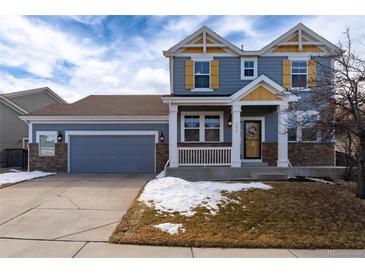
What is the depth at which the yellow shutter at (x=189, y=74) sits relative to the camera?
41.4 feet

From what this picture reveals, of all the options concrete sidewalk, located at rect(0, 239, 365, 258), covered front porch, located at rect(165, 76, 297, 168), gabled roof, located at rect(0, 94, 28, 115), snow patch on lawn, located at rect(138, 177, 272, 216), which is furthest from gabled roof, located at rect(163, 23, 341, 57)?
gabled roof, located at rect(0, 94, 28, 115)

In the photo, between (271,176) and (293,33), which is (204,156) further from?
(293,33)

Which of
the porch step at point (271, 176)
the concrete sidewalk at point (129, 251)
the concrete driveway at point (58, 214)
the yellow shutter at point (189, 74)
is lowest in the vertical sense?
the concrete sidewalk at point (129, 251)

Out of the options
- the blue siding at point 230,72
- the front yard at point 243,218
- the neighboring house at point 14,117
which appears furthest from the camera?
the neighboring house at point 14,117

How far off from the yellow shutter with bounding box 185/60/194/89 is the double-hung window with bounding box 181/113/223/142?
1443 millimetres

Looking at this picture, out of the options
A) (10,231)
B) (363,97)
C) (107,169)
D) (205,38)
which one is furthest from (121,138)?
(363,97)

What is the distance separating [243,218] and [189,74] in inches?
334

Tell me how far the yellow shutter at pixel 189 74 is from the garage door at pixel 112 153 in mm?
3292

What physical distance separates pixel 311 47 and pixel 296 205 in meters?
9.08

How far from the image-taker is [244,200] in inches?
271

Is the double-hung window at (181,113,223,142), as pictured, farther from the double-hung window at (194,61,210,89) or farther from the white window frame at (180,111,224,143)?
the double-hung window at (194,61,210,89)

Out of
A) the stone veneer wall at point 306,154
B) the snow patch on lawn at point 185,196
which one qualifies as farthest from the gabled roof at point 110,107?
the snow patch on lawn at point 185,196

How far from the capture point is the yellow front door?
42.0ft

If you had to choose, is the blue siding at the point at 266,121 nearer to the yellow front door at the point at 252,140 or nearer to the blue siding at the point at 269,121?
the blue siding at the point at 269,121
